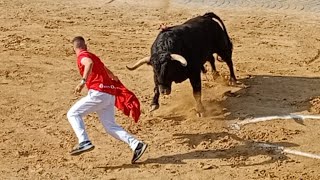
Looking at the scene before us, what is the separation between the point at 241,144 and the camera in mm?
9906

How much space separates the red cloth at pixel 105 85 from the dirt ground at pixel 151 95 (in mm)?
650

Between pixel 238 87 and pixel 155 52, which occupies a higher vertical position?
pixel 155 52

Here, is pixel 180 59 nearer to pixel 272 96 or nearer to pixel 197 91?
pixel 197 91

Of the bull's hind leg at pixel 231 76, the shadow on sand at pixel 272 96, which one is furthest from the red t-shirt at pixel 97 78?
the bull's hind leg at pixel 231 76

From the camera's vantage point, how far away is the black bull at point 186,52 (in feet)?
34.0

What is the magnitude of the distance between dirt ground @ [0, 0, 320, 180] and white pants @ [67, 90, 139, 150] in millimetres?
375

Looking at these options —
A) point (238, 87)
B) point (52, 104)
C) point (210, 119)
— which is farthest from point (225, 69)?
point (52, 104)

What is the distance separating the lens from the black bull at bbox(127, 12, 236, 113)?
10367 millimetres

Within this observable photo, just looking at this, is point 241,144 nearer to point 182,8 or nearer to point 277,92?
point 277,92

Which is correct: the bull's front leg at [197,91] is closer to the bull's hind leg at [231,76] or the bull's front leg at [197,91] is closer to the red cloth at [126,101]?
the bull's hind leg at [231,76]

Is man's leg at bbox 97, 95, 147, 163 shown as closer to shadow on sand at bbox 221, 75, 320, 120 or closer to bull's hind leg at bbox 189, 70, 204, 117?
bull's hind leg at bbox 189, 70, 204, 117

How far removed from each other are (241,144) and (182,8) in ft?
25.1

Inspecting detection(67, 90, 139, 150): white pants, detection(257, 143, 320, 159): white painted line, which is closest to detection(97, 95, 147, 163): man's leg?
detection(67, 90, 139, 150): white pants

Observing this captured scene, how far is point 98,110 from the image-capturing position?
9.29m
